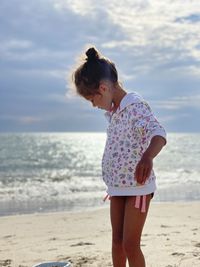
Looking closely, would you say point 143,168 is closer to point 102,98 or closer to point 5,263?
point 102,98

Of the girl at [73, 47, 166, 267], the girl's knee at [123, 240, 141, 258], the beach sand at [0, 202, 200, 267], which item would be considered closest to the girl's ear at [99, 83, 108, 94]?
the girl at [73, 47, 166, 267]

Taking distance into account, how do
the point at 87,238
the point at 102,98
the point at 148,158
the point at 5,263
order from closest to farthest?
the point at 148,158 → the point at 102,98 → the point at 5,263 → the point at 87,238

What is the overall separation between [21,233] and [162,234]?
92.3 inches

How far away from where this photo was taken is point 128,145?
357cm

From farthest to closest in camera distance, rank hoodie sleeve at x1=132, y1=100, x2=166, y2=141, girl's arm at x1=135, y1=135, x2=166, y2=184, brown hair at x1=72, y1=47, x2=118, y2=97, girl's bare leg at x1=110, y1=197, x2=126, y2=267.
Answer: girl's bare leg at x1=110, y1=197, x2=126, y2=267, brown hair at x1=72, y1=47, x2=118, y2=97, hoodie sleeve at x1=132, y1=100, x2=166, y2=141, girl's arm at x1=135, y1=135, x2=166, y2=184

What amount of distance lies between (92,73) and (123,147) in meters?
0.61

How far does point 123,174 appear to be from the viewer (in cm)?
356

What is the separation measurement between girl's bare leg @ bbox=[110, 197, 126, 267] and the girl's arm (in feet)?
1.34

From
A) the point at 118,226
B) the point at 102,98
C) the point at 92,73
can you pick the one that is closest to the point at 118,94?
the point at 102,98

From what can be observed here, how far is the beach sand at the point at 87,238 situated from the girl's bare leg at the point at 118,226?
143cm

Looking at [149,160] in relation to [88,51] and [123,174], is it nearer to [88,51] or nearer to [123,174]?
[123,174]

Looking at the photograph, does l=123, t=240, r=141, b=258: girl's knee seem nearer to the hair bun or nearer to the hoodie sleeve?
the hoodie sleeve

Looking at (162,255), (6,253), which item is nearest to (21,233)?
(6,253)

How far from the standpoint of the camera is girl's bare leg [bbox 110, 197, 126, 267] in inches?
143
